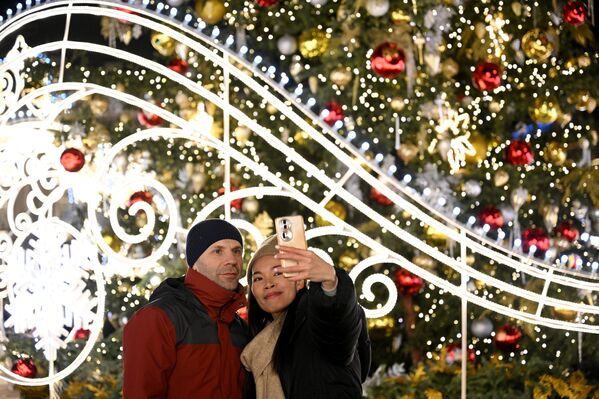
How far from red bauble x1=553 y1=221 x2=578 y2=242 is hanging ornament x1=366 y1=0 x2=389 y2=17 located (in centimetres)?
145

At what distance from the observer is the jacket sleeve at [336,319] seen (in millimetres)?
2646

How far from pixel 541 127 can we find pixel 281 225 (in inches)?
139

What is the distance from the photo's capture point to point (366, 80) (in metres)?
5.79

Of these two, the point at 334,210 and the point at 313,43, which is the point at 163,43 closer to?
the point at 313,43

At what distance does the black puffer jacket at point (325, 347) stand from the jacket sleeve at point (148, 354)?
0.37m

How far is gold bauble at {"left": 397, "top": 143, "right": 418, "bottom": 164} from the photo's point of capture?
5.55m

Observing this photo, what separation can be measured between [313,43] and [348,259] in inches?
42.5

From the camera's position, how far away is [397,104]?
562cm

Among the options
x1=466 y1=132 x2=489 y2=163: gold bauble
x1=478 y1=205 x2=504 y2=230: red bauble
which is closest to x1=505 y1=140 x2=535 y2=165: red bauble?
x1=466 y1=132 x2=489 y2=163: gold bauble

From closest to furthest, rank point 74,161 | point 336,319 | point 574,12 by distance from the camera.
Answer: point 336,319, point 74,161, point 574,12

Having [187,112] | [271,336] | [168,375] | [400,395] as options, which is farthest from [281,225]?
[187,112]

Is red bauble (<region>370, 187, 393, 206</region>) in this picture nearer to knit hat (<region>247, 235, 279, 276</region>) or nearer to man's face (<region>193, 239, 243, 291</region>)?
man's face (<region>193, 239, 243, 291</region>)

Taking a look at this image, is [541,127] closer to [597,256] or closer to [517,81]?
[517,81]

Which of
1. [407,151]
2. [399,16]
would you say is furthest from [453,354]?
[399,16]
